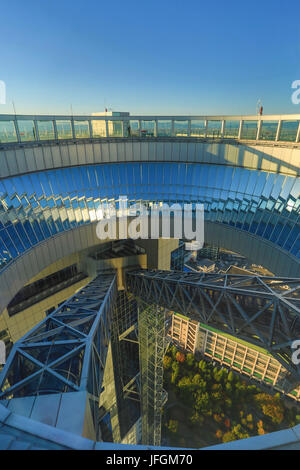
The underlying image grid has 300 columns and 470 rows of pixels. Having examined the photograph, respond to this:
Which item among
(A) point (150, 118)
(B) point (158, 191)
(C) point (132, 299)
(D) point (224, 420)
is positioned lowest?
(D) point (224, 420)

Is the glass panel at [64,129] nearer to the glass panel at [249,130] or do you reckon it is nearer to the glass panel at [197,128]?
the glass panel at [197,128]

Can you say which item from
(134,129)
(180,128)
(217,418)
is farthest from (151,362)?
(180,128)

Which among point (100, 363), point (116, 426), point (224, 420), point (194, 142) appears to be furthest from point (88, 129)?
point (224, 420)

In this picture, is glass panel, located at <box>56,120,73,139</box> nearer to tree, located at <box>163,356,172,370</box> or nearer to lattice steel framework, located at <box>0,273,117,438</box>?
lattice steel framework, located at <box>0,273,117,438</box>

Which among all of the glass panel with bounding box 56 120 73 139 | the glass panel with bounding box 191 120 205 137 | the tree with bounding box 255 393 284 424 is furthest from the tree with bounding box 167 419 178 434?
the glass panel with bounding box 56 120 73 139

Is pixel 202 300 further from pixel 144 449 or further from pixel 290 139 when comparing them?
pixel 290 139

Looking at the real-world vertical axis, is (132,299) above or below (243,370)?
above

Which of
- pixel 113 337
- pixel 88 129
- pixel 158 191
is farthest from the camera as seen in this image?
pixel 113 337
